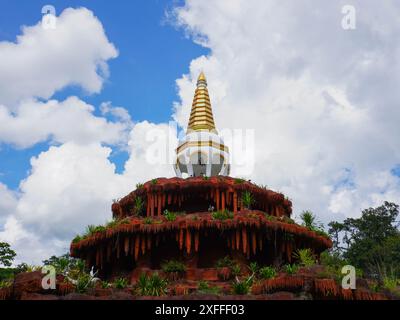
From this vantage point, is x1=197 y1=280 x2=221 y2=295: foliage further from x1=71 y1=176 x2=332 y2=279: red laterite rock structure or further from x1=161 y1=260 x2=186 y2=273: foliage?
x1=71 y1=176 x2=332 y2=279: red laterite rock structure

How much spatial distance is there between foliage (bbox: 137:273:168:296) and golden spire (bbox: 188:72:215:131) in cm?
1632

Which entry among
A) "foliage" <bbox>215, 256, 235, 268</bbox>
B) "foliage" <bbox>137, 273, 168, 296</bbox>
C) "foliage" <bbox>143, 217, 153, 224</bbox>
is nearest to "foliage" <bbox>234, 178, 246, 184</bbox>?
"foliage" <bbox>215, 256, 235, 268</bbox>

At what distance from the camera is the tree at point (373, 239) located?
214 feet

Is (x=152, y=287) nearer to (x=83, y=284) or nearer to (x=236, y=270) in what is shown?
(x=83, y=284)

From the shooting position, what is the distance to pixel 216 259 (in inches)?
991

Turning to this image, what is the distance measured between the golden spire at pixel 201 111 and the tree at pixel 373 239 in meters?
37.3

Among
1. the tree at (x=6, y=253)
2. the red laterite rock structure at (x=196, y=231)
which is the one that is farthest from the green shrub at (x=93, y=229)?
the tree at (x=6, y=253)

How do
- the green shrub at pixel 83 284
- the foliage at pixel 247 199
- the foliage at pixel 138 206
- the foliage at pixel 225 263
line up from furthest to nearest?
the foliage at pixel 138 206 → the foliage at pixel 247 199 → the foliage at pixel 225 263 → the green shrub at pixel 83 284

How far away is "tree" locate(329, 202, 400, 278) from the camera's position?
65.4 m

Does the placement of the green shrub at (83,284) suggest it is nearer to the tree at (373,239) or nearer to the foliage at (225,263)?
the foliage at (225,263)
